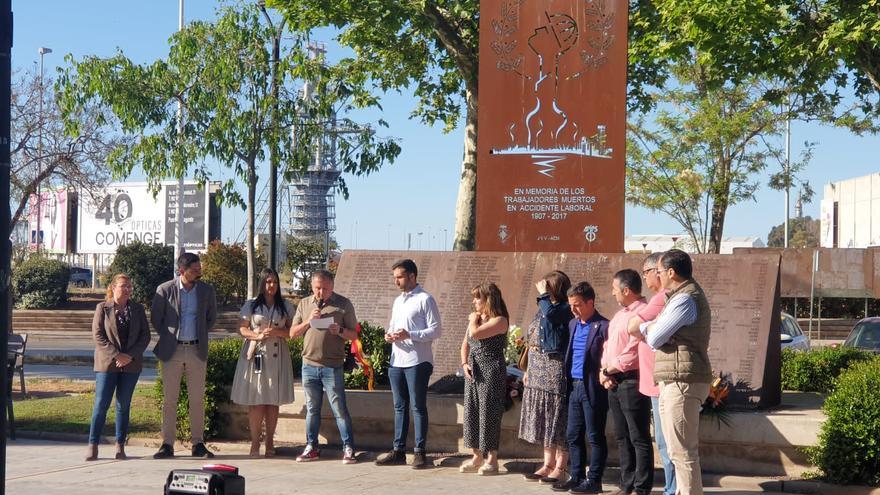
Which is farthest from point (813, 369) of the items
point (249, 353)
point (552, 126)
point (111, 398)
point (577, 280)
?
point (111, 398)

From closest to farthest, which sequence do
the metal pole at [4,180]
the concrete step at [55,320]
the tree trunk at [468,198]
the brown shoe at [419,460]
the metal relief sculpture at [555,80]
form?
1. the metal pole at [4,180]
2. the brown shoe at [419,460]
3. the metal relief sculpture at [555,80]
4. the tree trunk at [468,198]
5. the concrete step at [55,320]

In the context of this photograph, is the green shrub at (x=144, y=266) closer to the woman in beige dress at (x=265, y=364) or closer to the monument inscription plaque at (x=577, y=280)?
the monument inscription plaque at (x=577, y=280)

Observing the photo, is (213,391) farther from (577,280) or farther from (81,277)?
(81,277)

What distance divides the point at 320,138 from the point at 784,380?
489 inches

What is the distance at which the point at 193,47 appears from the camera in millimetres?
21938

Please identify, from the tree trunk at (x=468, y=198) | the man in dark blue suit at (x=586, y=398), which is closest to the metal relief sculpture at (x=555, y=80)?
the man in dark blue suit at (x=586, y=398)

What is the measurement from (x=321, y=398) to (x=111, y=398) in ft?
6.94

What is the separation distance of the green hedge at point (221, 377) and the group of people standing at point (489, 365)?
504mm

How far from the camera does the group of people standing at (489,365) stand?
329 inches

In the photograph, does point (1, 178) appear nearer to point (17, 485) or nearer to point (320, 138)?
point (17, 485)

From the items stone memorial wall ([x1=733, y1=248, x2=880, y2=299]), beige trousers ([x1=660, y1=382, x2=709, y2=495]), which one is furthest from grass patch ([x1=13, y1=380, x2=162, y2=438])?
stone memorial wall ([x1=733, y1=248, x2=880, y2=299])

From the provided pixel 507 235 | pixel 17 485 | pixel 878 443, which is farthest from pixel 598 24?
pixel 17 485

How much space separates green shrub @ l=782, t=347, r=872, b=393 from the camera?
1389 cm

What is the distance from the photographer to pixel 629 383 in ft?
29.9
